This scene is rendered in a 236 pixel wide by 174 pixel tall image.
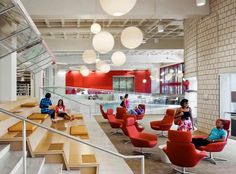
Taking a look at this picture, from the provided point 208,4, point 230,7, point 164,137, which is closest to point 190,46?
point 208,4

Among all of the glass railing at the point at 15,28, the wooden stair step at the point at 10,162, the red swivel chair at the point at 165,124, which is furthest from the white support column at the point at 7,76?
the wooden stair step at the point at 10,162

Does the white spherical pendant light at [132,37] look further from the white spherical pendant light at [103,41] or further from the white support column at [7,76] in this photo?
the white support column at [7,76]

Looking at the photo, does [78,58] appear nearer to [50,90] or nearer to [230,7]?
[50,90]

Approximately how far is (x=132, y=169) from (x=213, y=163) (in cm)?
172

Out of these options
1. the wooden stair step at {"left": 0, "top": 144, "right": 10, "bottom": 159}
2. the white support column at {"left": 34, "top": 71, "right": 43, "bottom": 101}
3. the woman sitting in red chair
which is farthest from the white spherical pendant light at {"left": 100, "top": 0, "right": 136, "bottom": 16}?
the white support column at {"left": 34, "top": 71, "right": 43, "bottom": 101}

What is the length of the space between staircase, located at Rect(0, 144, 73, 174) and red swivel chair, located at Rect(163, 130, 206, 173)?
1684 millimetres

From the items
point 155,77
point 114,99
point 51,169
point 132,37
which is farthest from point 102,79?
point 51,169

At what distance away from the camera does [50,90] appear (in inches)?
567

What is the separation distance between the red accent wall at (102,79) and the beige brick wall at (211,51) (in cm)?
1764

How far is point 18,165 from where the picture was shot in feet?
13.1

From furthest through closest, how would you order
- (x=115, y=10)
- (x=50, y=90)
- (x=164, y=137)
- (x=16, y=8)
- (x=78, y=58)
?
(x=78, y=58), (x=50, y=90), (x=164, y=137), (x=16, y=8), (x=115, y=10)

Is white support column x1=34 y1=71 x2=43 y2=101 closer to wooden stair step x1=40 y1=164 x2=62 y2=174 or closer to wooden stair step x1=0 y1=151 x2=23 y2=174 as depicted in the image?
wooden stair step x1=40 y1=164 x2=62 y2=174

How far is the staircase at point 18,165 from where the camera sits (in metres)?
3.81

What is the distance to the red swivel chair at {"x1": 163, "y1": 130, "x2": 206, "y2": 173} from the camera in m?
5.09
